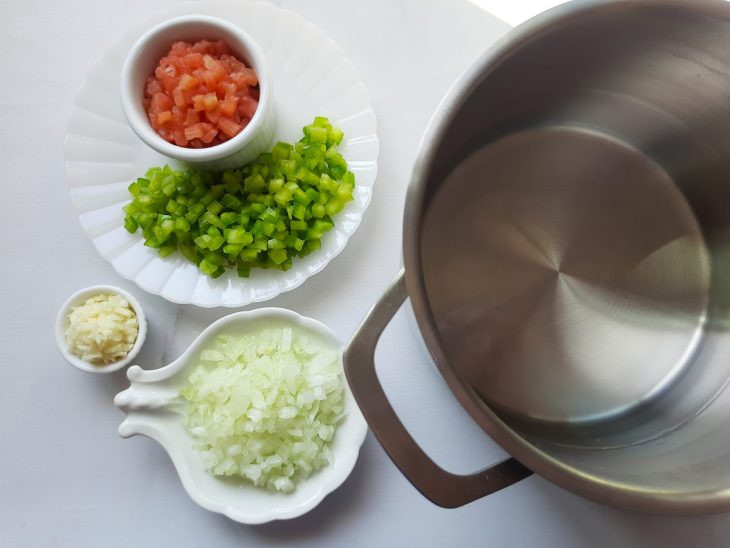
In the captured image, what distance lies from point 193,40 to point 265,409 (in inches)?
20.3

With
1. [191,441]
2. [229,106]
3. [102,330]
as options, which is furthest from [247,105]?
[191,441]

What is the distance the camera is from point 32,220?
3.18ft

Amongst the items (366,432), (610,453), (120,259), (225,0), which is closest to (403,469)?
(366,432)

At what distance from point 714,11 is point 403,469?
2.07 feet

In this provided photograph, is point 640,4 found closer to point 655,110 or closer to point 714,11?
point 714,11

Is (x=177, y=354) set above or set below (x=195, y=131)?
below

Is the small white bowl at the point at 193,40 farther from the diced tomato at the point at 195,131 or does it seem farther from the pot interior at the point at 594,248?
the pot interior at the point at 594,248

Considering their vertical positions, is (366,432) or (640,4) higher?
(640,4)

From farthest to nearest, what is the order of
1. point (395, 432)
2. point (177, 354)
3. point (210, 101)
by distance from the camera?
1. point (177, 354)
2. point (210, 101)
3. point (395, 432)

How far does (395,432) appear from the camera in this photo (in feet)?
2.21

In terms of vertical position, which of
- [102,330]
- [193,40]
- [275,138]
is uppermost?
[193,40]

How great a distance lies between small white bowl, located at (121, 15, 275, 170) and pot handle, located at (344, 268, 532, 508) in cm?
32

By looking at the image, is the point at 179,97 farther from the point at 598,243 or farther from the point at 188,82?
the point at 598,243

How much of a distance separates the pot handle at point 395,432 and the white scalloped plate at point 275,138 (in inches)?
9.4
